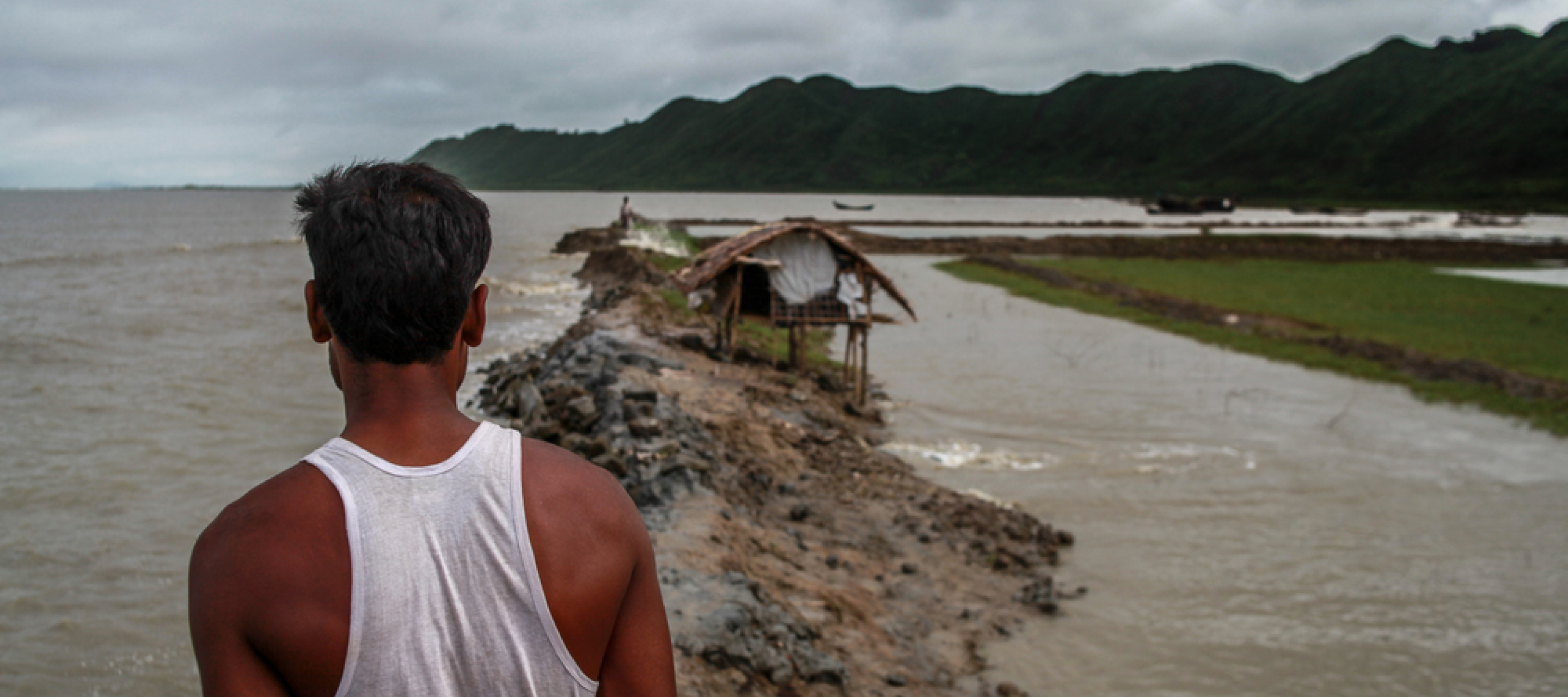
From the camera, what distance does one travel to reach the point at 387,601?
134 centimetres

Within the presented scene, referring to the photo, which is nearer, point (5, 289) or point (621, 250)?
point (5, 289)

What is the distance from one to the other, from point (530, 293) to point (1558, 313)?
2882 cm

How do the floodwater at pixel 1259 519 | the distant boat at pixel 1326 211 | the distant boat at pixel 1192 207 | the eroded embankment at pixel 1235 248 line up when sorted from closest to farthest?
1. the floodwater at pixel 1259 519
2. the eroded embankment at pixel 1235 248
3. the distant boat at pixel 1192 207
4. the distant boat at pixel 1326 211

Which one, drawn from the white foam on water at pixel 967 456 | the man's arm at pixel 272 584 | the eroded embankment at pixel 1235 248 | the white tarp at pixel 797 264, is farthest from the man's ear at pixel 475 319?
the eroded embankment at pixel 1235 248

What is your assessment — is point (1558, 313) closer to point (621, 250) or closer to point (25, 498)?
point (621, 250)

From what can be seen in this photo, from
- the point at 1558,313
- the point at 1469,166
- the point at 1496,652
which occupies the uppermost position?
the point at 1469,166

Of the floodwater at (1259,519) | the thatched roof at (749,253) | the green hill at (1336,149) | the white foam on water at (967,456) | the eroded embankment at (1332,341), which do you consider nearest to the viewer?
the floodwater at (1259,519)

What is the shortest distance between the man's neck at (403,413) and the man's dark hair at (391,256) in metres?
0.02

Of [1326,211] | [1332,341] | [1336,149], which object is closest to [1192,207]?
[1326,211]

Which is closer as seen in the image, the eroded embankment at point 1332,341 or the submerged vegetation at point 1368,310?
the eroded embankment at point 1332,341

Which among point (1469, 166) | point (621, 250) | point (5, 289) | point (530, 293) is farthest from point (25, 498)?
point (1469, 166)

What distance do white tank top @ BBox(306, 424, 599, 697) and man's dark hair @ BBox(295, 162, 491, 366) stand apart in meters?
0.18

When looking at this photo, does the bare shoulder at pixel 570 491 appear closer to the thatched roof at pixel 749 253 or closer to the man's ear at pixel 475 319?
the man's ear at pixel 475 319

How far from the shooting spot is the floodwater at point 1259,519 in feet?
23.4
